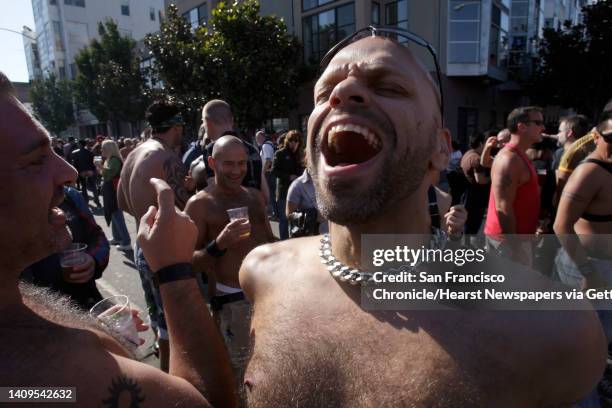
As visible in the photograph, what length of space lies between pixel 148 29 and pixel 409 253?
193ft

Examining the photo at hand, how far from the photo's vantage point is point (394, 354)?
1282mm

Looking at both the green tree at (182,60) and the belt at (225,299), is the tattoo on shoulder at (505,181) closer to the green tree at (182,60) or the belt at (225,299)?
the belt at (225,299)

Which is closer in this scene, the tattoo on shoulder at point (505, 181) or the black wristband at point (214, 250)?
the black wristband at point (214, 250)

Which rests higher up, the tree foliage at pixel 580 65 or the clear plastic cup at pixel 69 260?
the tree foliage at pixel 580 65

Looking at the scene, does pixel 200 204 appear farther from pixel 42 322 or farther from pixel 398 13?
pixel 398 13

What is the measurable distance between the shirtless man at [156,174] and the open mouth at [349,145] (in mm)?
2142

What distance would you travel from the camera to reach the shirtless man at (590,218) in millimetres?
3086

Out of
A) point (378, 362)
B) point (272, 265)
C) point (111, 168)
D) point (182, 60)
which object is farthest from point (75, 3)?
point (378, 362)

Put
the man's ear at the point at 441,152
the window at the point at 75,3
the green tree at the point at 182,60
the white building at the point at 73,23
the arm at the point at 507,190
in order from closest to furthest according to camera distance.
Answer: the man's ear at the point at 441,152
the arm at the point at 507,190
the green tree at the point at 182,60
the window at the point at 75,3
the white building at the point at 73,23

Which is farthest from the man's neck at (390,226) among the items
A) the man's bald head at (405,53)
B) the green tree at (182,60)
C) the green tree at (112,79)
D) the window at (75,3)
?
the window at (75,3)

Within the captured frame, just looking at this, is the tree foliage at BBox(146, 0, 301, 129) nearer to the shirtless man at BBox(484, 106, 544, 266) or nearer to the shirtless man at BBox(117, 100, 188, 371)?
the shirtless man at BBox(117, 100, 188, 371)

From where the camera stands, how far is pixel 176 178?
3.81 m

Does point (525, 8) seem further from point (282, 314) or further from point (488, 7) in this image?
point (282, 314)

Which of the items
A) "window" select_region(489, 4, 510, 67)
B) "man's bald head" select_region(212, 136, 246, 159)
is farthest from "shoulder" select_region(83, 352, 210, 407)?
"window" select_region(489, 4, 510, 67)
